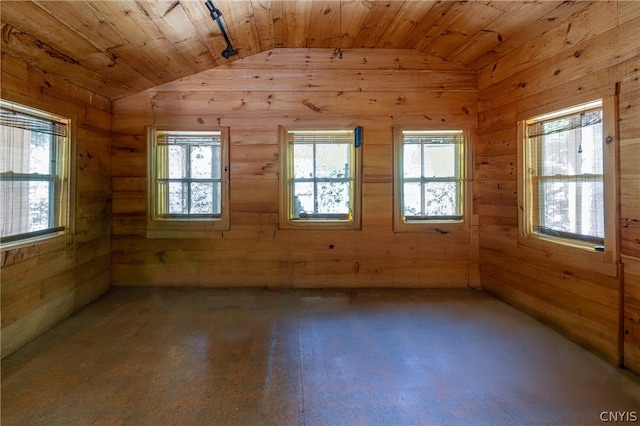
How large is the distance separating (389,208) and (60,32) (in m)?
3.04

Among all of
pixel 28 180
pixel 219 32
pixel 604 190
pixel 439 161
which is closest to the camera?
pixel 604 190

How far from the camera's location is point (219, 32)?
2.54 m

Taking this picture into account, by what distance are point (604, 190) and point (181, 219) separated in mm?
3680

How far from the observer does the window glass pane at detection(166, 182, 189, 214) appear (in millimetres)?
3273

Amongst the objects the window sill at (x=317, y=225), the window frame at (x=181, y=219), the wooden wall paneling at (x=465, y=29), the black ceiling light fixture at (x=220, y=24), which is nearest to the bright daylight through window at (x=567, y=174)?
the wooden wall paneling at (x=465, y=29)

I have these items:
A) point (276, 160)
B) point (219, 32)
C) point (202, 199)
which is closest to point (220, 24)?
point (219, 32)

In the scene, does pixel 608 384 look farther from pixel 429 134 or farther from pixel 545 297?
pixel 429 134

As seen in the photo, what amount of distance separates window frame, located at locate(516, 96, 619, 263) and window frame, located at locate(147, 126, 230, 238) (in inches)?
114

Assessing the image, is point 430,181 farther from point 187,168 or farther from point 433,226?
point 187,168

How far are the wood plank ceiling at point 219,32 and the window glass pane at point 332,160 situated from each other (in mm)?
1063

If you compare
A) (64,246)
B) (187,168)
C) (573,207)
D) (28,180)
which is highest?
(187,168)

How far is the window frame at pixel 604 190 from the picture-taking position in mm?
1929

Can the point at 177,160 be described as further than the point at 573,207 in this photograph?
Yes

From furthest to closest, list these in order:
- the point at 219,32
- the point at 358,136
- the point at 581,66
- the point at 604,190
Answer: the point at 358,136
the point at 219,32
the point at 581,66
the point at 604,190
